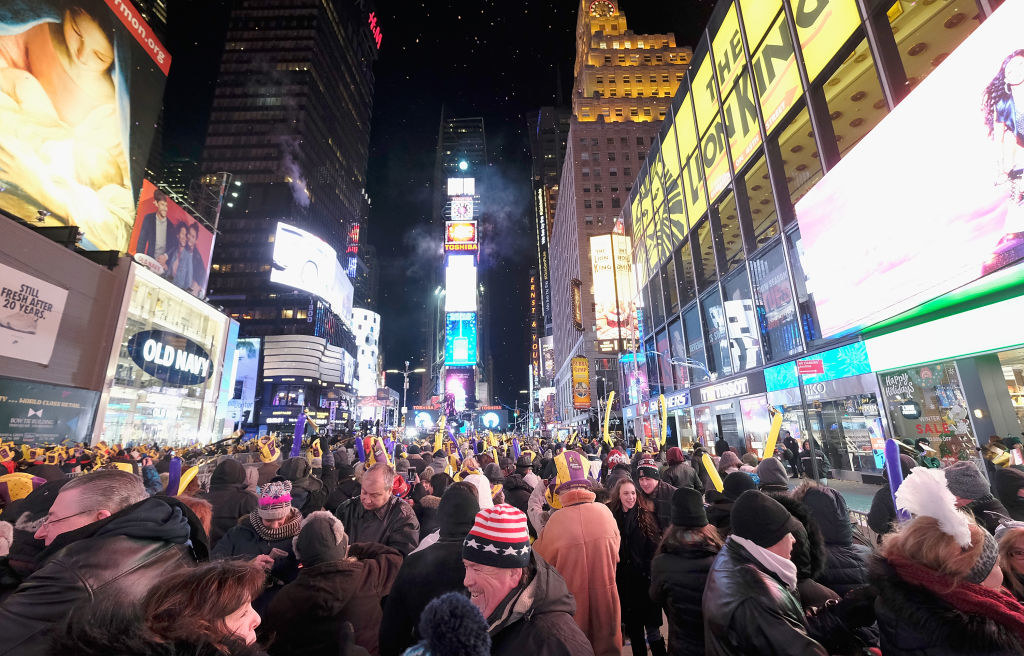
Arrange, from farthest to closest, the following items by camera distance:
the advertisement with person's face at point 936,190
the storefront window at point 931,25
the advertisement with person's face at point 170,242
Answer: the advertisement with person's face at point 170,242
the storefront window at point 931,25
the advertisement with person's face at point 936,190

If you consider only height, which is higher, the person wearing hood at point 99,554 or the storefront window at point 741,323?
the storefront window at point 741,323

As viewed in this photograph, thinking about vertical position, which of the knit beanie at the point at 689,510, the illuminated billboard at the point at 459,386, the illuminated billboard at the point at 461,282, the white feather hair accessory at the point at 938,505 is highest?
the illuminated billboard at the point at 461,282

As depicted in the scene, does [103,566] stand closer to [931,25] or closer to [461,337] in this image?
[931,25]

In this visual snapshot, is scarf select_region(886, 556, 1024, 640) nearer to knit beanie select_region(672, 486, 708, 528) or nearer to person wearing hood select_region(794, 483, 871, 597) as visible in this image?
knit beanie select_region(672, 486, 708, 528)

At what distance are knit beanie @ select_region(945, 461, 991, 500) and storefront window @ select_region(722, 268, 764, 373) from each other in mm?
17348

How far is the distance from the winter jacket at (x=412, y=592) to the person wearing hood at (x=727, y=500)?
271cm

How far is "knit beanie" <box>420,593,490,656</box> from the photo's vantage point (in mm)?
1379

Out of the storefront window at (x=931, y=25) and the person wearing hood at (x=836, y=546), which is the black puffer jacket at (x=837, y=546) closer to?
the person wearing hood at (x=836, y=546)

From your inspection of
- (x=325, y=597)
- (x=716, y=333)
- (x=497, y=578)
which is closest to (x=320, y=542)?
(x=325, y=597)

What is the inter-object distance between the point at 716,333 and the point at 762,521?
24.6 meters

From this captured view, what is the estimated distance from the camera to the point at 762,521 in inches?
103

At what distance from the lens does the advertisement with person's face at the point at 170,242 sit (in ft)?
120

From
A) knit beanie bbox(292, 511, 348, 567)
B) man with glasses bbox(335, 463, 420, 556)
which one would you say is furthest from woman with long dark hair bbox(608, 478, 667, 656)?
knit beanie bbox(292, 511, 348, 567)

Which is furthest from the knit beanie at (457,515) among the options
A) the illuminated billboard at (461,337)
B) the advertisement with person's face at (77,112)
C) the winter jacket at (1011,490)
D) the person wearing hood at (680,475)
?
the illuminated billboard at (461,337)
